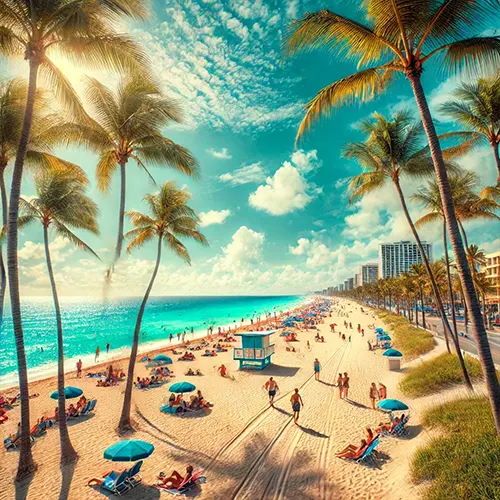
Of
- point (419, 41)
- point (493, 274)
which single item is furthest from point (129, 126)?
point (493, 274)

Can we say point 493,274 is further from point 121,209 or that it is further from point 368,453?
point 121,209

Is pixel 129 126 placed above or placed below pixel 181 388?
above

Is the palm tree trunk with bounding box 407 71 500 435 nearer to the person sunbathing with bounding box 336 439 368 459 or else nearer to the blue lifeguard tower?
the person sunbathing with bounding box 336 439 368 459

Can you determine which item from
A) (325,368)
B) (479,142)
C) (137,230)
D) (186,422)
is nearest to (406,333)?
(325,368)

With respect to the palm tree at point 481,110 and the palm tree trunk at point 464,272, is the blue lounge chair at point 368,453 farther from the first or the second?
the palm tree at point 481,110

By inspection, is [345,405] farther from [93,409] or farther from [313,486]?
[93,409]

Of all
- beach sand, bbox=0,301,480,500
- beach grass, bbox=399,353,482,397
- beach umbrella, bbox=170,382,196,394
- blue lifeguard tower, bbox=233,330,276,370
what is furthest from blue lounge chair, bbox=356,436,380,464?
blue lifeguard tower, bbox=233,330,276,370
